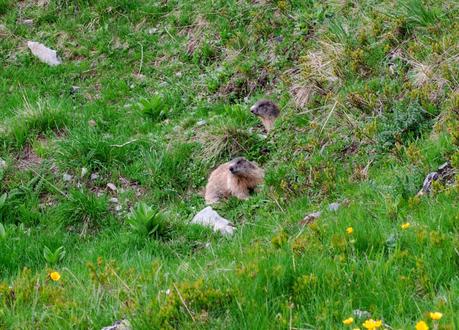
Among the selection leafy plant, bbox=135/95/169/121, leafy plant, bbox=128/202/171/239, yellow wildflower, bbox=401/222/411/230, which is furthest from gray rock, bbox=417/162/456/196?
leafy plant, bbox=135/95/169/121

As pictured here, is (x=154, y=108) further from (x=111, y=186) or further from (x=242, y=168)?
(x=242, y=168)

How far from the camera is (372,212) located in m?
6.21

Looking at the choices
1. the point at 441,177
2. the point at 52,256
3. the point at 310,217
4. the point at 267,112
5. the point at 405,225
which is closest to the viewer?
the point at 405,225

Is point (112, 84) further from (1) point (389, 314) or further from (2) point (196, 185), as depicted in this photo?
(1) point (389, 314)

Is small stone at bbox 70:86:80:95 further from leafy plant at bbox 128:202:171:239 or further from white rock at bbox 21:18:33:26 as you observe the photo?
leafy plant at bbox 128:202:171:239

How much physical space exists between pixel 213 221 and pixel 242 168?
1.03 m

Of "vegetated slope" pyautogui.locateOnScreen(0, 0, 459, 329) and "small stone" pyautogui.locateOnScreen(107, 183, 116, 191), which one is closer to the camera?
"vegetated slope" pyautogui.locateOnScreen(0, 0, 459, 329)

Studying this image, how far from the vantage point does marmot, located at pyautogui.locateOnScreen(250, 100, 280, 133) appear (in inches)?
392

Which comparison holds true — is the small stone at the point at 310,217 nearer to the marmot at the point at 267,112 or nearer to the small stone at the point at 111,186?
the marmot at the point at 267,112

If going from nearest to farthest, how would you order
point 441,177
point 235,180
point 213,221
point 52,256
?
point 441,177 < point 52,256 < point 213,221 < point 235,180

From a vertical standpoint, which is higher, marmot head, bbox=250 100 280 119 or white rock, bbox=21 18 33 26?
marmot head, bbox=250 100 280 119

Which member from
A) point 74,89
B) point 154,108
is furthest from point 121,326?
point 74,89

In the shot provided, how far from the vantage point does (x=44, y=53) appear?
13.9 meters

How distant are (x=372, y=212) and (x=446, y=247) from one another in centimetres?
146
